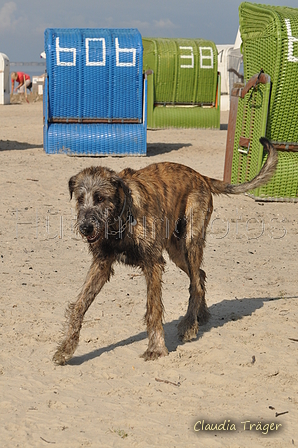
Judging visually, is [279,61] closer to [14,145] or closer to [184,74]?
[14,145]

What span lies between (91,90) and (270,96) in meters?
6.03

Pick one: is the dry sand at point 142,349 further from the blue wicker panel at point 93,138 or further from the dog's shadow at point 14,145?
the dog's shadow at point 14,145

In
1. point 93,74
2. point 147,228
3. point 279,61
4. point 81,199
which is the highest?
point 279,61

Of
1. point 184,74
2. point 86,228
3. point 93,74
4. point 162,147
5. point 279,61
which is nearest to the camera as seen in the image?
point 86,228

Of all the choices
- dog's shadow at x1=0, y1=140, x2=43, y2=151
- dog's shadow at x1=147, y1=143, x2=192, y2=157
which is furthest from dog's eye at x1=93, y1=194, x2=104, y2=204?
dog's shadow at x1=0, y1=140, x2=43, y2=151

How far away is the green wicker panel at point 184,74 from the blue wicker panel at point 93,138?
7.32 m

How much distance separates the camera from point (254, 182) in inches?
258

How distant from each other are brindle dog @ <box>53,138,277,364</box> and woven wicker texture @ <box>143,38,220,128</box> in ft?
57.0

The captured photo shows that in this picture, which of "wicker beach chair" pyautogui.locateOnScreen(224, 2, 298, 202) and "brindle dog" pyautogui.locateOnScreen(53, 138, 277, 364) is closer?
"brindle dog" pyautogui.locateOnScreen(53, 138, 277, 364)

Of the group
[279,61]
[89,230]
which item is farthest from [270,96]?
[89,230]

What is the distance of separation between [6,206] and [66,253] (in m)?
2.55

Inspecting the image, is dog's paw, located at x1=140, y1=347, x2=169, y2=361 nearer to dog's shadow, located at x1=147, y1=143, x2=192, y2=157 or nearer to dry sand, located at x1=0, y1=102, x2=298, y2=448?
dry sand, located at x1=0, y1=102, x2=298, y2=448

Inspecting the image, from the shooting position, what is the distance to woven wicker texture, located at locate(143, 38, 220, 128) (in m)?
23.0

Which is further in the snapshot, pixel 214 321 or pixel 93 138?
pixel 93 138
